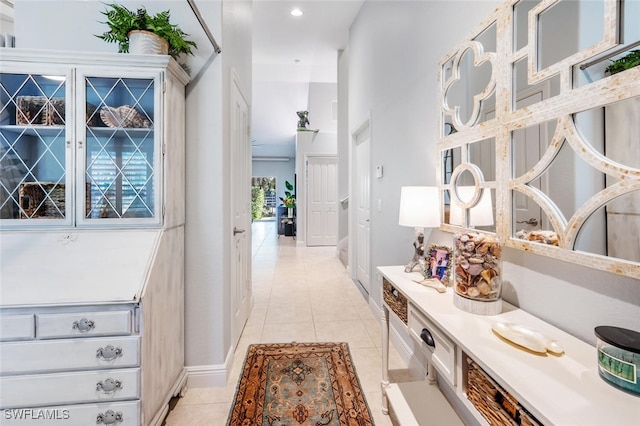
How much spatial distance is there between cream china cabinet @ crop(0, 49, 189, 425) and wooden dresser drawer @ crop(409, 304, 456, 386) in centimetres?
127

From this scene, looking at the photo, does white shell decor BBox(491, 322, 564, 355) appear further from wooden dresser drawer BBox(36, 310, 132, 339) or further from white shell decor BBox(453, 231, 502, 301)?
wooden dresser drawer BBox(36, 310, 132, 339)

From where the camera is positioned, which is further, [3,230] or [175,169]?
[175,169]

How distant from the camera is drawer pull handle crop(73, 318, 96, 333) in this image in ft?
4.10

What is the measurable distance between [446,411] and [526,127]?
1.45m

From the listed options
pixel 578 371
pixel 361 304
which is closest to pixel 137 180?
pixel 578 371

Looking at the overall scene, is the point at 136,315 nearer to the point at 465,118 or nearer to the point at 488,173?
the point at 488,173

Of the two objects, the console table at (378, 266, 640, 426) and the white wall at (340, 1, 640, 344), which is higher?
the white wall at (340, 1, 640, 344)

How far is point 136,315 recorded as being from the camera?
4.25ft

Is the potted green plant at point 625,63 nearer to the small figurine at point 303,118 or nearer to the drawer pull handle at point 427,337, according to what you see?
the drawer pull handle at point 427,337

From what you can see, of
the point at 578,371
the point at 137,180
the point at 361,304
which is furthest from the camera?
the point at 361,304

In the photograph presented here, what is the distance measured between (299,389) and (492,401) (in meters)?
1.36

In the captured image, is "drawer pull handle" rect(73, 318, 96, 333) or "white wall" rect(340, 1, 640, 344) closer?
"white wall" rect(340, 1, 640, 344)

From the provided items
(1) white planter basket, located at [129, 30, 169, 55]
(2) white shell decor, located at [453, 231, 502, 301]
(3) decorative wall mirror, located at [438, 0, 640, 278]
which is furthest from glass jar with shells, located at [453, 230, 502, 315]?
(1) white planter basket, located at [129, 30, 169, 55]

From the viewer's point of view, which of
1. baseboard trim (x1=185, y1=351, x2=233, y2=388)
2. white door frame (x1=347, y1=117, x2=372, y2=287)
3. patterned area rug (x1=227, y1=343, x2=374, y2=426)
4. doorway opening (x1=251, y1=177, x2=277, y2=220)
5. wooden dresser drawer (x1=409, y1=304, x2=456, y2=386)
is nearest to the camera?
wooden dresser drawer (x1=409, y1=304, x2=456, y2=386)
